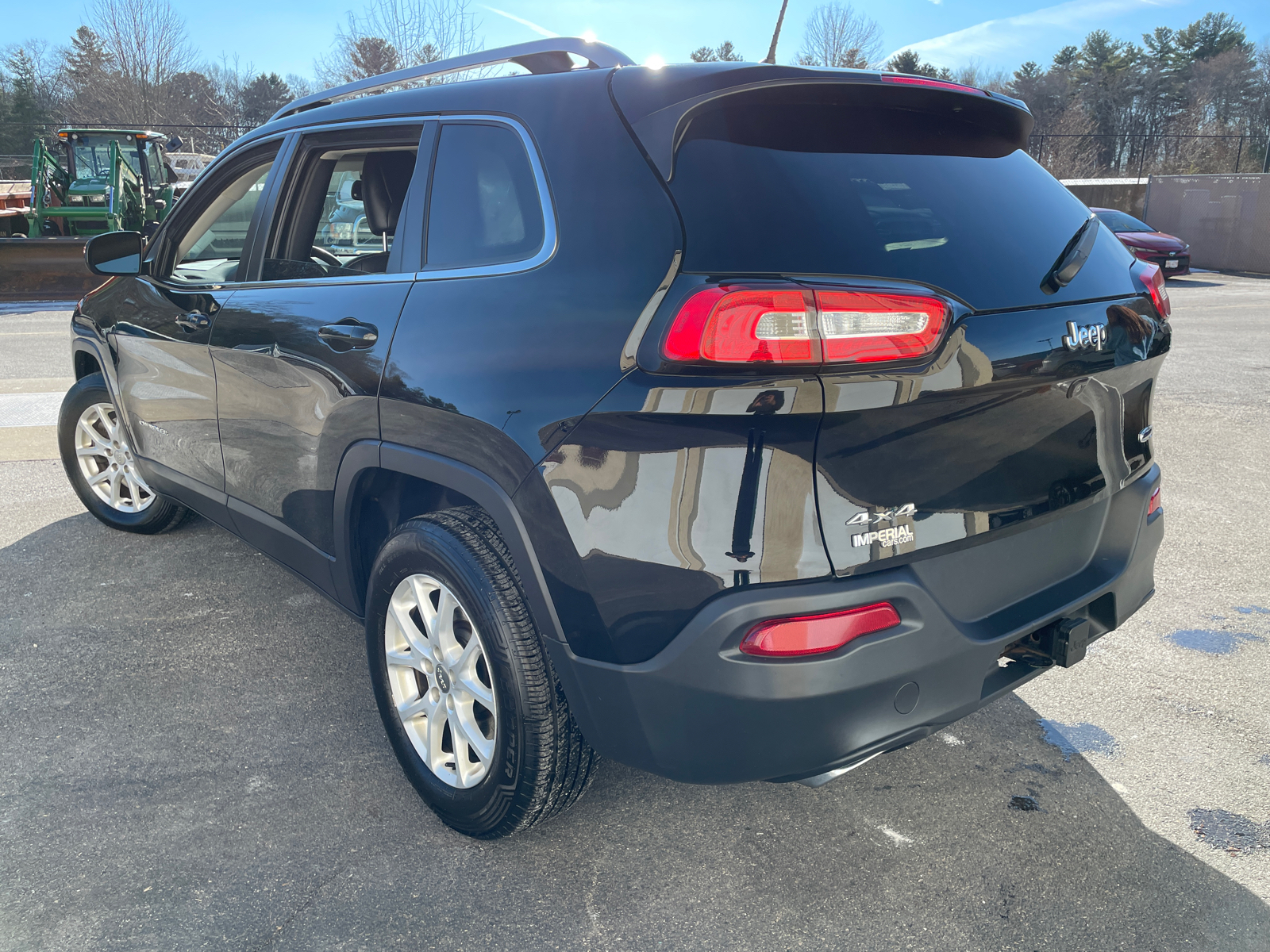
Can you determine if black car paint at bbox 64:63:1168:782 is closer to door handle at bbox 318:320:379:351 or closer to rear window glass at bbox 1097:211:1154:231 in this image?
door handle at bbox 318:320:379:351

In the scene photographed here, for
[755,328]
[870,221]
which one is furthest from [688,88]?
[755,328]

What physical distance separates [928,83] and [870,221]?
474 mm

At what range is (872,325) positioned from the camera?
1775 mm

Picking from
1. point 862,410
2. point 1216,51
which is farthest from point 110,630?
point 1216,51

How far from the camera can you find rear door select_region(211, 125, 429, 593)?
258 centimetres

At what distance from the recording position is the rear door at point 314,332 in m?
2.58

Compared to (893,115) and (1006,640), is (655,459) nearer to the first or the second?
(1006,640)

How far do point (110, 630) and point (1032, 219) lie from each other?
339cm

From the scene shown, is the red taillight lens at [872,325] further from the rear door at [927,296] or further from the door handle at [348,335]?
the door handle at [348,335]

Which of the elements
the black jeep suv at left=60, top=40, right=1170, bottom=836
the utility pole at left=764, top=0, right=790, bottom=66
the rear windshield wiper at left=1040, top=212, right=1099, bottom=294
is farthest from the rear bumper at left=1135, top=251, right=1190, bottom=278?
the rear windshield wiper at left=1040, top=212, right=1099, bottom=294

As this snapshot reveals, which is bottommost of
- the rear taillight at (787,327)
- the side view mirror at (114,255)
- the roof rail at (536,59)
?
the rear taillight at (787,327)

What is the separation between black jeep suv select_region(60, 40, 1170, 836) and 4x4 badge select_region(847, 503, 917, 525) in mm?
11

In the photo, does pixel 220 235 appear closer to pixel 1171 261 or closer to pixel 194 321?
pixel 194 321

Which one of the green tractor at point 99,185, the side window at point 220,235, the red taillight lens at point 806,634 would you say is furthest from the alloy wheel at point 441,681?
the green tractor at point 99,185
